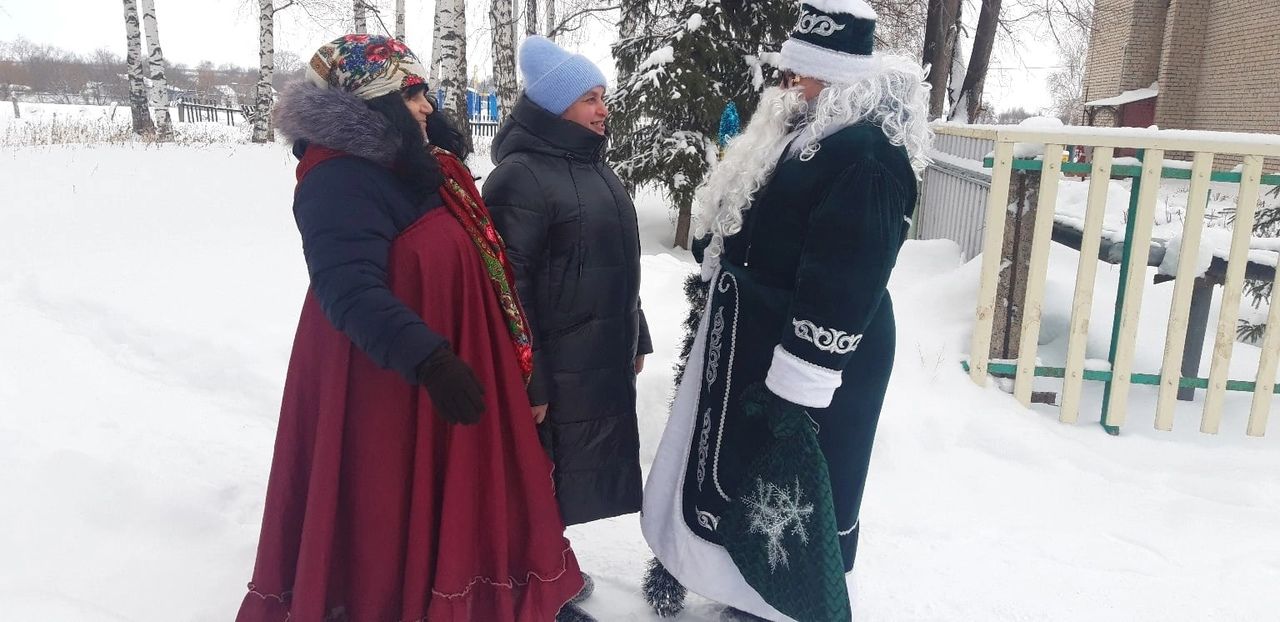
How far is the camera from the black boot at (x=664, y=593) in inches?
104

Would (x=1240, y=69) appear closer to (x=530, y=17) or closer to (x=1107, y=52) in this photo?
(x=1107, y=52)

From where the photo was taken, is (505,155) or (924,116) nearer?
(924,116)

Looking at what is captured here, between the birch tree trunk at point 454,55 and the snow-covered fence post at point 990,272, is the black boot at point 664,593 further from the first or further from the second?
the birch tree trunk at point 454,55

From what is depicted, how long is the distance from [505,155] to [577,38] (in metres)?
17.7

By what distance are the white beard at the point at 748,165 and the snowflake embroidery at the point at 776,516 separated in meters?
0.70

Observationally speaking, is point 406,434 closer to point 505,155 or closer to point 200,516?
point 505,155

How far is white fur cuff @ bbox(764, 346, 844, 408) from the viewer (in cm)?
199

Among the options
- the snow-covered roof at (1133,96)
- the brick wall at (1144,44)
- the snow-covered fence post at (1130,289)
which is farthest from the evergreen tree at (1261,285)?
the brick wall at (1144,44)

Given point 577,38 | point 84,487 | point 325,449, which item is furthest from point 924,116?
point 577,38

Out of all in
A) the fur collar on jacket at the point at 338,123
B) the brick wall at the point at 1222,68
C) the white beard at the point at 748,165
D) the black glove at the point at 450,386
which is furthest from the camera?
the brick wall at the point at 1222,68

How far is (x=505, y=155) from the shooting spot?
2.37 metres

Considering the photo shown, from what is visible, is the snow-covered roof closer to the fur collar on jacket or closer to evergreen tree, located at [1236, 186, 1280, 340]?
Answer: evergreen tree, located at [1236, 186, 1280, 340]

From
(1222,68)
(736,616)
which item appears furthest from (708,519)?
(1222,68)

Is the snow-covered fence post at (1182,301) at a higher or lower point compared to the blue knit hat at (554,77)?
lower
